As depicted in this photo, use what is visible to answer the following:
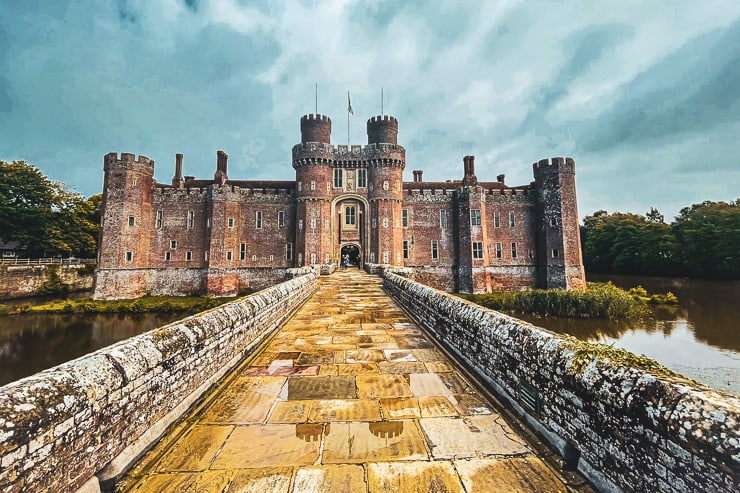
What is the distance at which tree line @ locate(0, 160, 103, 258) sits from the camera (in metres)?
39.2

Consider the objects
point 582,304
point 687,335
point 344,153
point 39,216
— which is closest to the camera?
point 687,335

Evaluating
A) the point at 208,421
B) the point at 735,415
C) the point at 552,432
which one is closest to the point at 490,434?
the point at 552,432

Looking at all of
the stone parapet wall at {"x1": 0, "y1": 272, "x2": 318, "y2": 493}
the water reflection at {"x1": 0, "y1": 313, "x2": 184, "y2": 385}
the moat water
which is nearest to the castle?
the water reflection at {"x1": 0, "y1": 313, "x2": 184, "y2": 385}

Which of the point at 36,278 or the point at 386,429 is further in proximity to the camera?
the point at 36,278

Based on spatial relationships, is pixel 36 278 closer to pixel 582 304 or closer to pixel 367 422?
pixel 367 422

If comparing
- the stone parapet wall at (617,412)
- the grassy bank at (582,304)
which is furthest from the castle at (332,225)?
the stone parapet wall at (617,412)

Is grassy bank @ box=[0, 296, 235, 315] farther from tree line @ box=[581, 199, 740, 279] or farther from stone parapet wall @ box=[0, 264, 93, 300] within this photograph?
tree line @ box=[581, 199, 740, 279]

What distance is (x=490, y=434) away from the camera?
3443 millimetres

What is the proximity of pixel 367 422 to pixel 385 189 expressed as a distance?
102 feet

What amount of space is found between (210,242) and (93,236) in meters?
25.6

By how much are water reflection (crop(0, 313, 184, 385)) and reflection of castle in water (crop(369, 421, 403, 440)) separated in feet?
63.7

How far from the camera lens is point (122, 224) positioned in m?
31.8

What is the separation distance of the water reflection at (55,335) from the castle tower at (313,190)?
1244 cm

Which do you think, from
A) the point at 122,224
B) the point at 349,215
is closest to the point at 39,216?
the point at 122,224
